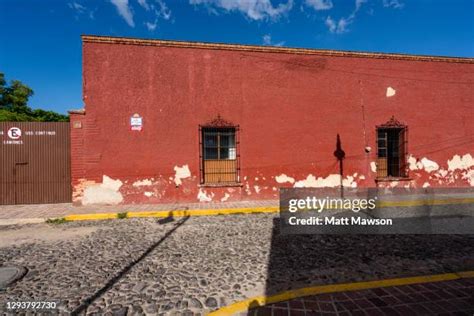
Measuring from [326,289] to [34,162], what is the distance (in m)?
8.82

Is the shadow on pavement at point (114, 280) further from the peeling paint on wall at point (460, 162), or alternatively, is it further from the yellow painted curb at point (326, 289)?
the peeling paint on wall at point (460, 162)

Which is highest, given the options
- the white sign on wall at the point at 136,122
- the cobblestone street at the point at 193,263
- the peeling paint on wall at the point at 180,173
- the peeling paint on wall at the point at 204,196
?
the white sign on wall at the point at 136,122

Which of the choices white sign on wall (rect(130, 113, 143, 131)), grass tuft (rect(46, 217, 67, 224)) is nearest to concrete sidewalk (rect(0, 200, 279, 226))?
grass tuft (rect(46, 217, 67, 224))

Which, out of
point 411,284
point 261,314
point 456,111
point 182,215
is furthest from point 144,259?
point 456,111

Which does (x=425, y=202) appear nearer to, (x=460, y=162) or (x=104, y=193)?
(x=460, y=162)

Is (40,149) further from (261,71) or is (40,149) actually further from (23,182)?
(261,71)

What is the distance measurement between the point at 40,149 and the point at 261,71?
722 cm

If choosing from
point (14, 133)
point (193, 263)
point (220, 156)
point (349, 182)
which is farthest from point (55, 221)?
point (349, 182)

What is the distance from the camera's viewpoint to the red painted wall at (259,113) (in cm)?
816

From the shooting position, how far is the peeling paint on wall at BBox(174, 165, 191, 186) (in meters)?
8.42

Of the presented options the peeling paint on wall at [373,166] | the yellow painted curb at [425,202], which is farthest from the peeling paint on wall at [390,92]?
the yellow painted curb at [425,202]

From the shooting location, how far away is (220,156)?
8977 mm

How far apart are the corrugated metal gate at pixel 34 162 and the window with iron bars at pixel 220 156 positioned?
4.20 m

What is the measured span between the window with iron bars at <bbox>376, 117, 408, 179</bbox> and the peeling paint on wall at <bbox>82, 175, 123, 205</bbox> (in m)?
8.74
